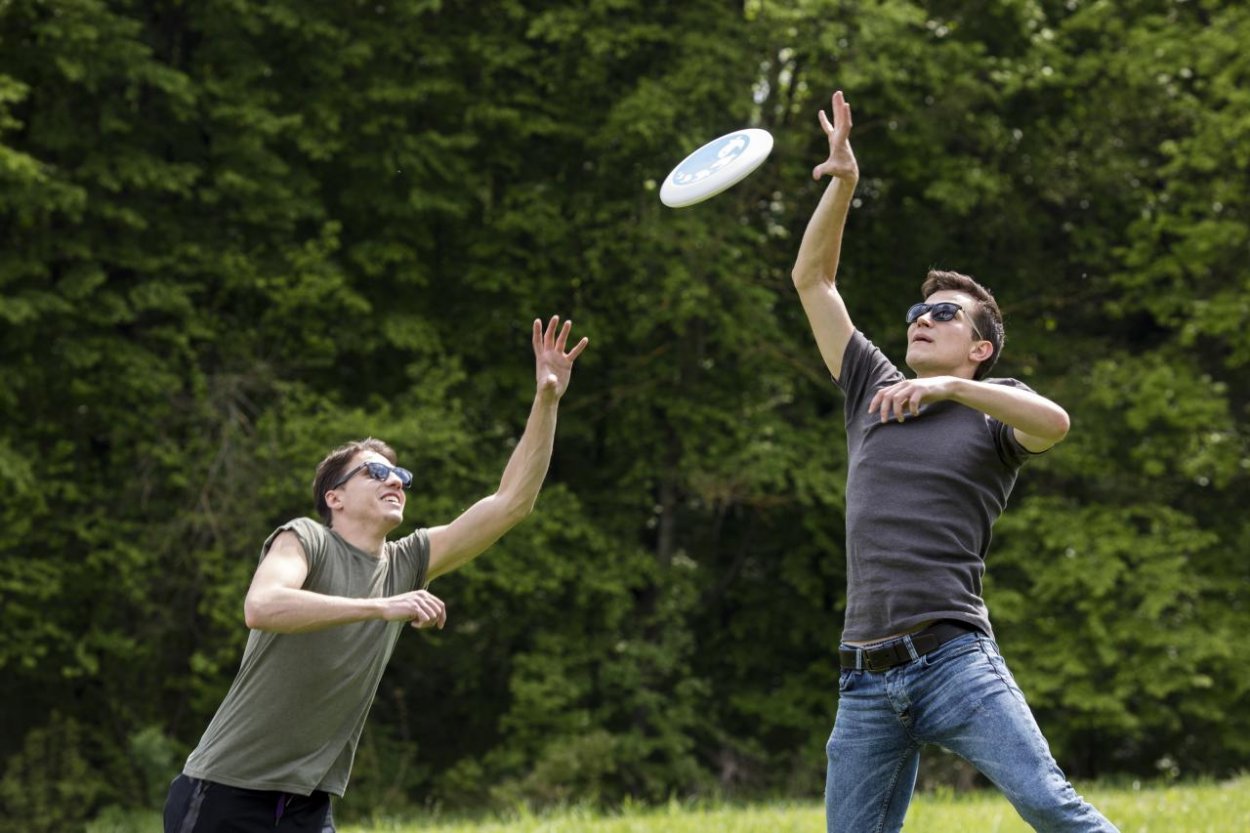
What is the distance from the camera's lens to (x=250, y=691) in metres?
4.28

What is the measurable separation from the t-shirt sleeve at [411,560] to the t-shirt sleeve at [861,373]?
1.40 m

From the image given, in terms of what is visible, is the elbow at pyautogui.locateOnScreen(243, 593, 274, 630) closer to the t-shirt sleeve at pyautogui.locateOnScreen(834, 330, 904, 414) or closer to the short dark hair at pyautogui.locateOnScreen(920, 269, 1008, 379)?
the t-shirt sleeve at pyautogui.locateOnScreen(834, 330, 904, 414)

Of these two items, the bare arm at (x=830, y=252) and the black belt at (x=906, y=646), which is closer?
the black belt at (x=906, y=646)

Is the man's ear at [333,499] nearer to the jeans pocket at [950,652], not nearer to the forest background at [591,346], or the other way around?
the jeans pocket at [950,652]

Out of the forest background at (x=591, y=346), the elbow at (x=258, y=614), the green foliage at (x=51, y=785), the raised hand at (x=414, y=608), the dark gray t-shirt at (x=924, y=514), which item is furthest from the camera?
the forest background at (x=591, y=346)

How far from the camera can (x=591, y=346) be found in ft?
60.8

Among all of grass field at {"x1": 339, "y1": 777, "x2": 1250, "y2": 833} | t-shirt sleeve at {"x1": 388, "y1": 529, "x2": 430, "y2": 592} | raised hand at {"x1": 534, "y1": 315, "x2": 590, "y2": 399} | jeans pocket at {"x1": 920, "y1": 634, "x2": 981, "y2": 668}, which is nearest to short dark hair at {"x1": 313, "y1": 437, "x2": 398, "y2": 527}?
t-shirt sleeve at {"x1": 388, "y1": 529, "x2": 430, "y2": 592}

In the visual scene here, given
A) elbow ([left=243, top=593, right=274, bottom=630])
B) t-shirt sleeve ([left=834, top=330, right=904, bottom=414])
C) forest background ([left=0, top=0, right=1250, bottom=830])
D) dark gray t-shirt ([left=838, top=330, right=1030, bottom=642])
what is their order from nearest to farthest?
elbow ([left=243, top=593, right=274, bottom=630]) → dark gray t-shirt ([left=838, top=330, right=1030, bottom=642]) → t-shirt sleeve ([left=834, top=330, right=904, bottom=414]) → forest background ([left=0, top=0, right=1250, bottom=830])

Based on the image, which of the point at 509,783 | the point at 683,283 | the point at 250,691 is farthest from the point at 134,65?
the point at 250,691

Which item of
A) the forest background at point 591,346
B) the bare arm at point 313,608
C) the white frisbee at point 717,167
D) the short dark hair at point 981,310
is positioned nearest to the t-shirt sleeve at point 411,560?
the bare arm at point 313,608

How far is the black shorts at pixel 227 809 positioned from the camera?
4.18 m

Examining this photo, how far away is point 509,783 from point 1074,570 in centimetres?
657

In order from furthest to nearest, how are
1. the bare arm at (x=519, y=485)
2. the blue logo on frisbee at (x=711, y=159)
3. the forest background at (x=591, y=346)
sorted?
the forest background at (x=591, y=346) → the blue logo on frisbee at (x=711, y=159) → the bare arm at (x=519, y=485)

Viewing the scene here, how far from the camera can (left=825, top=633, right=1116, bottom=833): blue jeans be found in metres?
3.76
